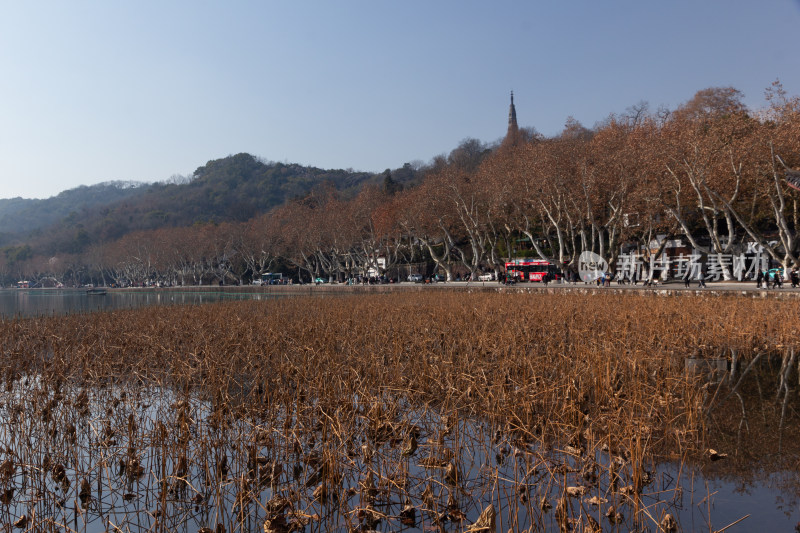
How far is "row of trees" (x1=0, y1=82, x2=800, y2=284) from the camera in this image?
25.9 meters

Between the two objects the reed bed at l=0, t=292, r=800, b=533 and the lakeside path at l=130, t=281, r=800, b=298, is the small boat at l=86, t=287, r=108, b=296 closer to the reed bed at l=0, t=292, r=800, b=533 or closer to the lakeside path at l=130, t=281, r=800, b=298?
the lakeside path at l=130, t=281, r=800, b=298

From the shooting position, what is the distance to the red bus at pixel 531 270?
4106 cm

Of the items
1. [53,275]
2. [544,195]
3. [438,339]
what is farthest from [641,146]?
[53,275]

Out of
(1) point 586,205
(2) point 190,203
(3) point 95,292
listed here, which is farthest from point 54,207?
(1) point 586,205

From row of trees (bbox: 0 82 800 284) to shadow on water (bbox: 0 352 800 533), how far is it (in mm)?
21805

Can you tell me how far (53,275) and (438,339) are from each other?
104324 millimetres

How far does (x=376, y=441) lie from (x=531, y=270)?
126 ft

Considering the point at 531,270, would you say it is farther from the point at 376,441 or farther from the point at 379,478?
the point at 379,478

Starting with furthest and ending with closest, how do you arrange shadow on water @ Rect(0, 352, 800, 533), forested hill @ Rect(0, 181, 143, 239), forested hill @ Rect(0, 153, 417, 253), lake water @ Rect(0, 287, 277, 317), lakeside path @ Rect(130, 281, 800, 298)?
forested hill @ Rect(0, 181, 143, 239)
forested hill @ Rect(0, 153, 417, 253)
lake water @ Rect(0, 287, 277, 317)
lakeside path @ Rect(130, 281, 800, 298)
shadow on water @ Rect(0, 352, 800, 533)

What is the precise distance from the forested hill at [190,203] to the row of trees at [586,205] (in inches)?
1095

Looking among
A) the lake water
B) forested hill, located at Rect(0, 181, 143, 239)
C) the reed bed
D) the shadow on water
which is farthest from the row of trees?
forested hill, located at Rect(0, 181, 143, 239)

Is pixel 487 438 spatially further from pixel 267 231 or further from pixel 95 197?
pixel 95 197

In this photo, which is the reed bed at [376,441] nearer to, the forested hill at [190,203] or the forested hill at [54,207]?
the forested hill at [190,203]

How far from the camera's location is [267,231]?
62812 mm
